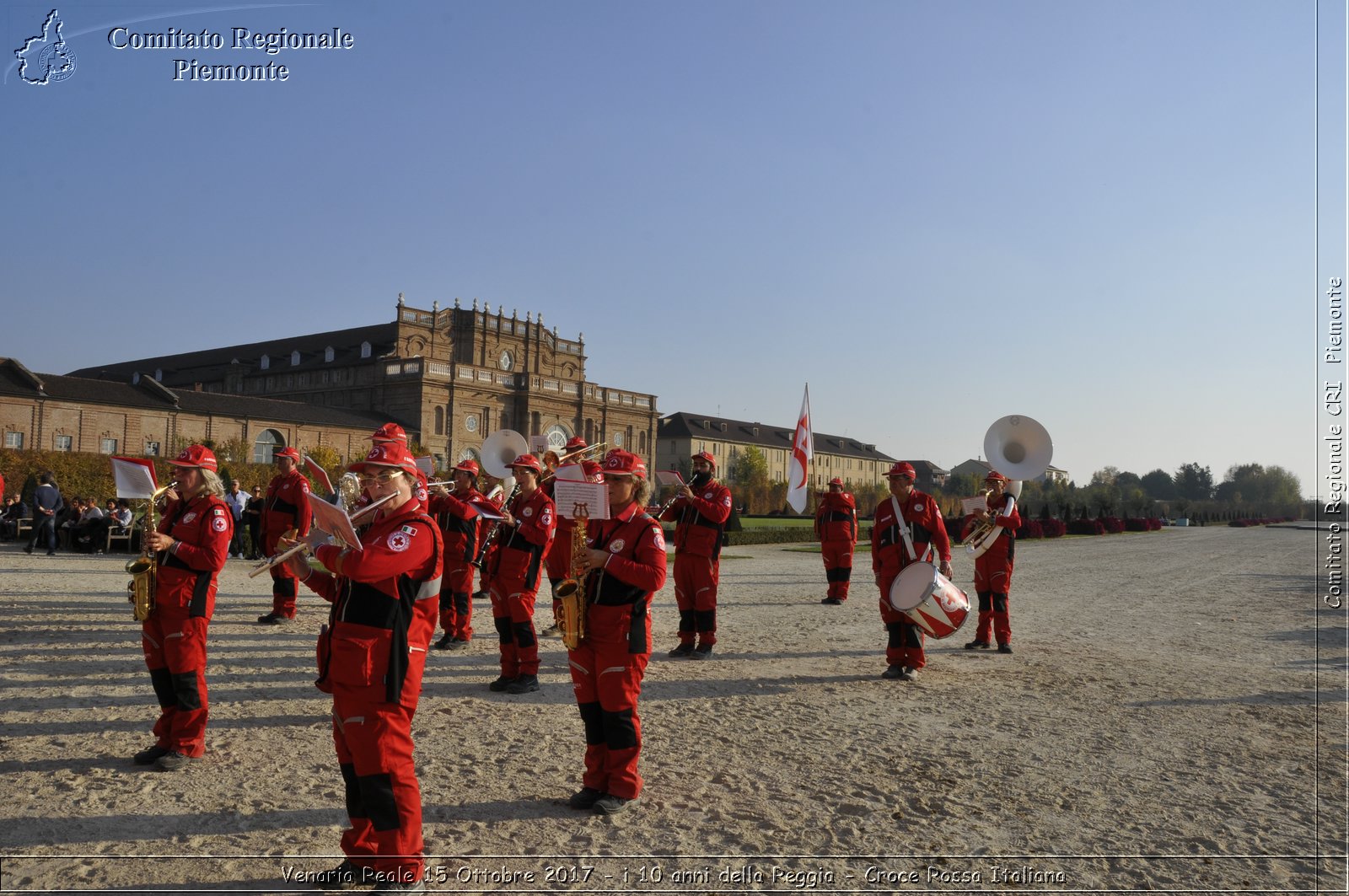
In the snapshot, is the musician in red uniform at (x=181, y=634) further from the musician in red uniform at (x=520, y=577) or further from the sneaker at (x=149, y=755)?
the musician in red uniform at (x=520, y=577)

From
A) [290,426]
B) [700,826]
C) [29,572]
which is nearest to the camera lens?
[700,826]

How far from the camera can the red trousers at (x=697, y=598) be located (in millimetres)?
10398

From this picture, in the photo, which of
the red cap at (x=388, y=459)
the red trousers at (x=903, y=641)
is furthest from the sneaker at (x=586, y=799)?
the red trousers at (x=903, y=641)

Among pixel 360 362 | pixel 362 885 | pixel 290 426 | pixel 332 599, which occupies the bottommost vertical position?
pixel 362 885

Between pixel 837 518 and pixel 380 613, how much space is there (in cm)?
1312

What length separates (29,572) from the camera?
54.9 feet

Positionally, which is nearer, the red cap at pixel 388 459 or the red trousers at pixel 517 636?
the red cap at pixel 388 459

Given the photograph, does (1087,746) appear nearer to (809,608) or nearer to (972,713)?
(972,713)

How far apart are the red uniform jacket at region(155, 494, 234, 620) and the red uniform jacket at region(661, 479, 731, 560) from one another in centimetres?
528

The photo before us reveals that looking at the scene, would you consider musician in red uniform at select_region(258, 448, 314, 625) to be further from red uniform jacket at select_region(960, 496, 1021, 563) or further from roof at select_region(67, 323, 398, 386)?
roof at select_region(67, 323, 398, 386)

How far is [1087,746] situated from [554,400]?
74381 mm

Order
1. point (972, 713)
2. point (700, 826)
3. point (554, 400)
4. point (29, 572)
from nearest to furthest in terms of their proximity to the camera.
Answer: point (700, 826), point (972, 713), point (29, 572), point (554, 400)

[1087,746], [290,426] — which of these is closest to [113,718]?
[1087,746]

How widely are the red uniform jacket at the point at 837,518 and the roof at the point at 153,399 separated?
148ft
